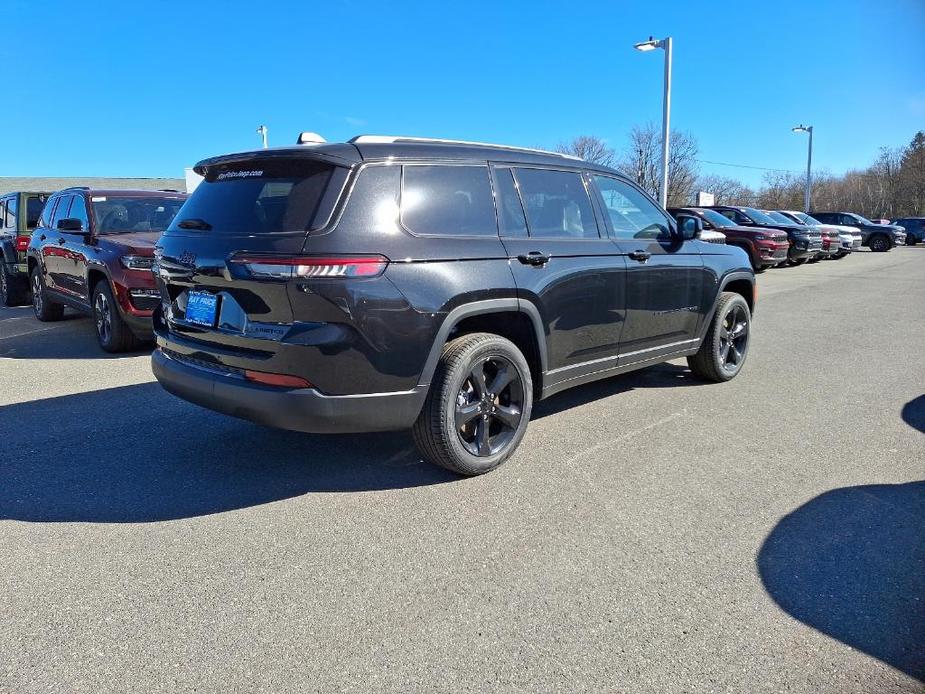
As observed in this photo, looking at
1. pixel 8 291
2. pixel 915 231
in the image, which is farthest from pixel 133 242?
pixel 915 231

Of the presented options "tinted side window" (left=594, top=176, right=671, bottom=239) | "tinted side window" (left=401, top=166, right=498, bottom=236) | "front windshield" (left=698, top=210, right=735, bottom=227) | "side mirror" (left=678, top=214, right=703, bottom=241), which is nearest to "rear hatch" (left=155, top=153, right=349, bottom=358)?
"tinted side window" (left=401, top=166, right=498, bottom=236)

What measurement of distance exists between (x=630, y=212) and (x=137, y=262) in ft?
16.0

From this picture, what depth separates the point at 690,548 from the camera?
308 cm

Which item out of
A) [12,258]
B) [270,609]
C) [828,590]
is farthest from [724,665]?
[12,258]

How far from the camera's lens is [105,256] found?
7133 mm

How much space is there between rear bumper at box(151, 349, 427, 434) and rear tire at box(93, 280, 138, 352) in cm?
403

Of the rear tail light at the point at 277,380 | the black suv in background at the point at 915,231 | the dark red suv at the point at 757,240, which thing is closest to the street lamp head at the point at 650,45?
the dark red suv at the point at 757,240

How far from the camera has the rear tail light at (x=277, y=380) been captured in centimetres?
330

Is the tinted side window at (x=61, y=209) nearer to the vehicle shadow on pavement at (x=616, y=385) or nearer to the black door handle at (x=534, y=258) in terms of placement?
the vehicle shadow on pavement at (x=616, y=385)

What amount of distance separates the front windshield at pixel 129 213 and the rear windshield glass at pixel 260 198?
4274 mm

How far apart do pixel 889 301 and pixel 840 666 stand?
40.4ft

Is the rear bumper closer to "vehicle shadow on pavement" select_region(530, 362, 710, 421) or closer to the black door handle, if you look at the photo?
the black door handle

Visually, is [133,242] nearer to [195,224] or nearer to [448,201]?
[195,224]

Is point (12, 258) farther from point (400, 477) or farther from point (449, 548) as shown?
point (449, 548)
